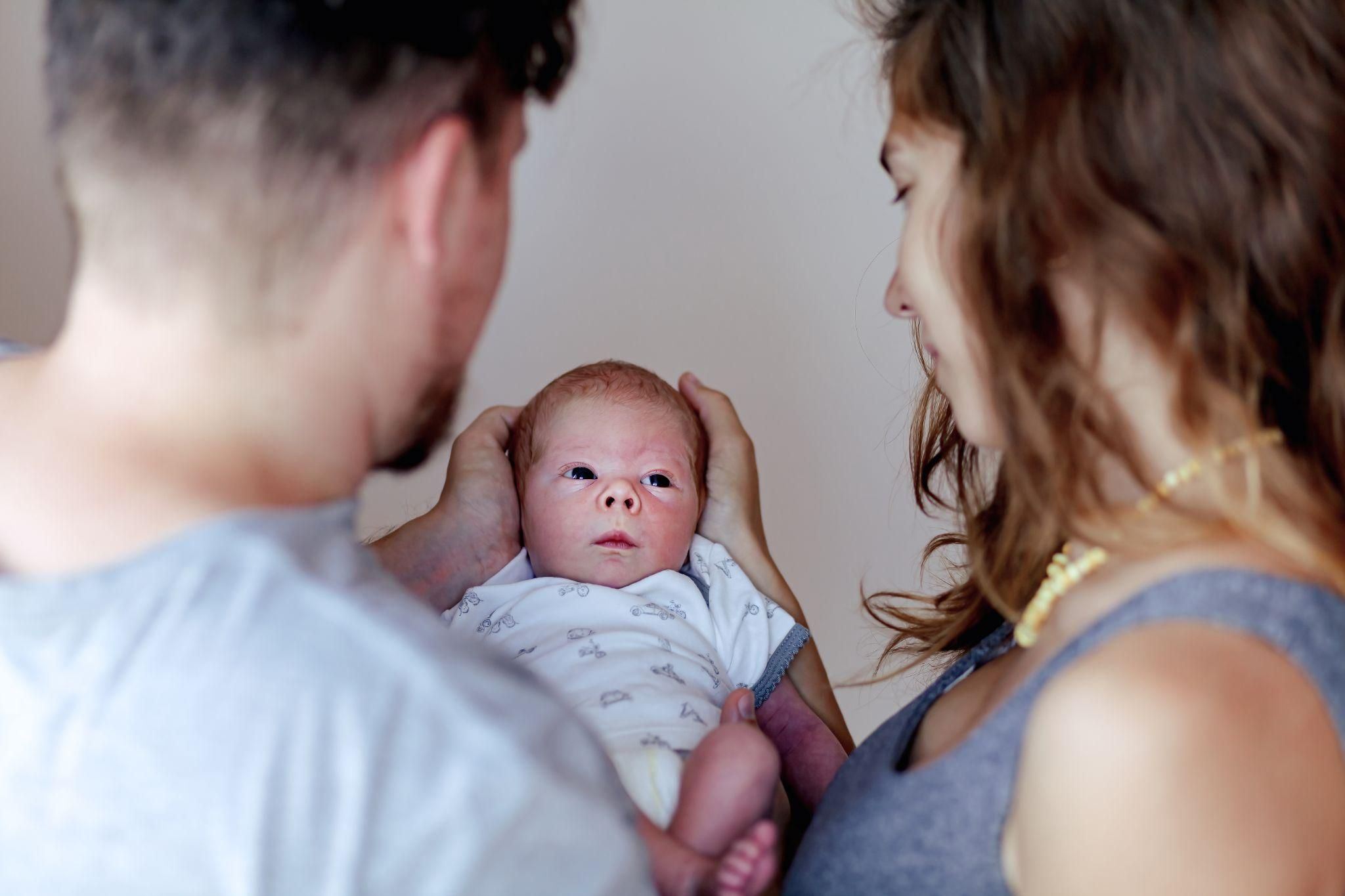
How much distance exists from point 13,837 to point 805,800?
40.8 inches

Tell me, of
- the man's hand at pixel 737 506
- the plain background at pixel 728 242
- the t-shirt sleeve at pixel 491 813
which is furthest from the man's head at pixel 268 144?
the plain background at pixel 728 242

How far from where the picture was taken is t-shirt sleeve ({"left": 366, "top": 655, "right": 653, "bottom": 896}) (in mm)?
718

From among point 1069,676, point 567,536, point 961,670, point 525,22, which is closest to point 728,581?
point 567,536

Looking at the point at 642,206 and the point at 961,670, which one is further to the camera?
the point at 642,206

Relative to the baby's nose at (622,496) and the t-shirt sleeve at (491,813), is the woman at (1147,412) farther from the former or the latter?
the baby's nose at (622,496)

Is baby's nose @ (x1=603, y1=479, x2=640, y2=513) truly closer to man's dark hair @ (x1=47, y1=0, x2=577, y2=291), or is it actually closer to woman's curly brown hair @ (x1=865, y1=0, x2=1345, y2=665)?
woman's curly brown hair @ (x1=865, y1=0, x2=1345, y2=665)

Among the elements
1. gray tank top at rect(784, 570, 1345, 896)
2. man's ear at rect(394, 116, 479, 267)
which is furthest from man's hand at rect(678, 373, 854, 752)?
man's ear at rect(394, 116, 479, 267)

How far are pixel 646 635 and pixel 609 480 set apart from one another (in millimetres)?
261

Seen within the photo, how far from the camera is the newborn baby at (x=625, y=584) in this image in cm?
149

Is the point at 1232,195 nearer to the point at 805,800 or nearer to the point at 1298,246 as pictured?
the point at 1298,246

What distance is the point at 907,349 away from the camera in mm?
2494

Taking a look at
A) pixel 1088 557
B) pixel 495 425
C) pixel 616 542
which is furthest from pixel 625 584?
pixel 1088 557

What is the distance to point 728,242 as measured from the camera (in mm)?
2422

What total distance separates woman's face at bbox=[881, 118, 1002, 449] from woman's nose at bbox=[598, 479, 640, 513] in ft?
2.24
